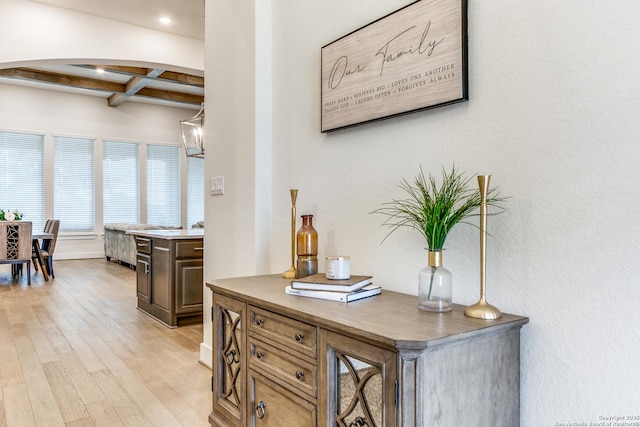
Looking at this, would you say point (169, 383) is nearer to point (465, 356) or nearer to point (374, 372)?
point (374, 372)

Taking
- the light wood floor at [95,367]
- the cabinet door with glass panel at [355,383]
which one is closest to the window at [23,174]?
the light wood floor at [95,367]

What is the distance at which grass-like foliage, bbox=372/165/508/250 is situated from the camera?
1.41 m

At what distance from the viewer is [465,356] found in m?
1.18

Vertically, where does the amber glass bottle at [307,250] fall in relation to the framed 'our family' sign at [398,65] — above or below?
below

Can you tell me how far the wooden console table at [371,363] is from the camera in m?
1.11

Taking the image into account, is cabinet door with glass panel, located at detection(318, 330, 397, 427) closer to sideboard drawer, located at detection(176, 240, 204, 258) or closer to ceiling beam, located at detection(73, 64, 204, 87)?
sideboard drawer, located at detection(176, 240, 204, 258)

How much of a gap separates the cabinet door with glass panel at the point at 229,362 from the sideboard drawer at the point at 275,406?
2.4 inches

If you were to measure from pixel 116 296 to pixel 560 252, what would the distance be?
5243mm

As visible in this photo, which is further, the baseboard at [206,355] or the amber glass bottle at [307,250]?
the baseboard at [206,355]

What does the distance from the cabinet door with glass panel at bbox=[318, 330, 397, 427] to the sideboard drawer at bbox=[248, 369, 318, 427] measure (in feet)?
0.29

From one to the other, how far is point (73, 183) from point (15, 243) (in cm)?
336

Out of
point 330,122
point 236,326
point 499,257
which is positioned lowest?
point 236,326

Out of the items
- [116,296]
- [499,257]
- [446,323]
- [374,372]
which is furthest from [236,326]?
[116,296]

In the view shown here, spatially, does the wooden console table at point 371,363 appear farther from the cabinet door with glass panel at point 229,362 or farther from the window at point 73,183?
the window at point 73,183
